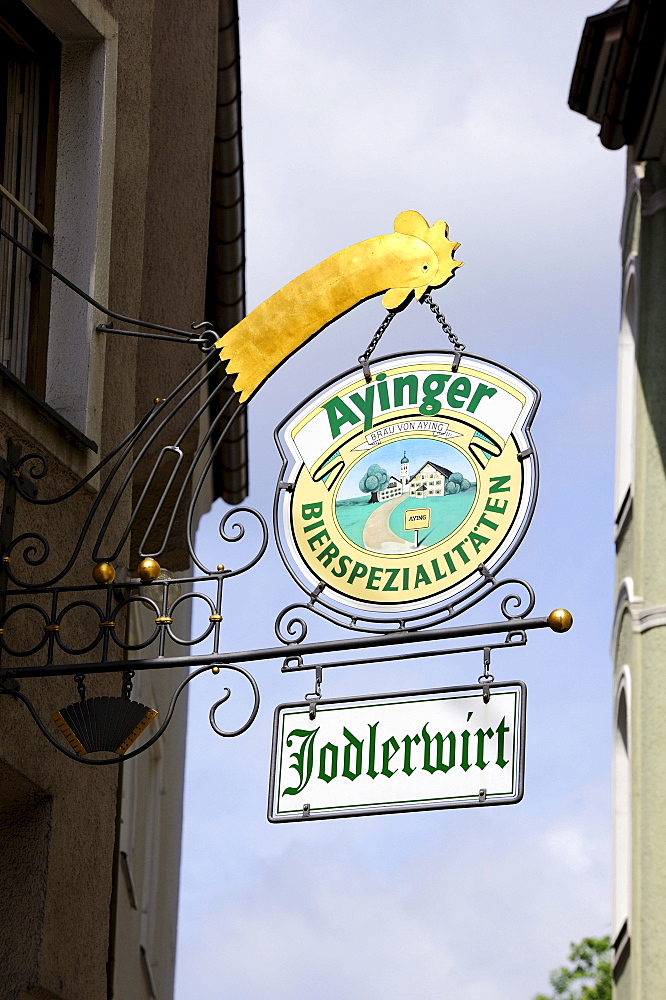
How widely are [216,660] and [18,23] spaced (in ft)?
11.5

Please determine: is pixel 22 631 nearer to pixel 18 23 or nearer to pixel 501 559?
pixel 501 559

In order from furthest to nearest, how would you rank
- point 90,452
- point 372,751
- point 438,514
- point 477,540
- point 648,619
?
point 648,619 < point 90,452 < point 438,514 < point 477,540 < point 372,751

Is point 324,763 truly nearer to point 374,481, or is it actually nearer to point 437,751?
point 437,751

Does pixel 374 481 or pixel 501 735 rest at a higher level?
pixel 374 481

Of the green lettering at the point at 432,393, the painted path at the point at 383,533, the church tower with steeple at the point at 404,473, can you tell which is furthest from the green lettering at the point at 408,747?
the green lettering at the point at 432,393

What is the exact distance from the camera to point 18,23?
25.8ft

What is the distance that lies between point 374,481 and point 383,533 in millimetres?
214

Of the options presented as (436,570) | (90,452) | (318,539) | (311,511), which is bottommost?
(436,570)

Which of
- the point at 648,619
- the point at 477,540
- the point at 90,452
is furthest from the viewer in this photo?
the point at 648,619

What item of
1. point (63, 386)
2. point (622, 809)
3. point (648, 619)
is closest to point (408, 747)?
point (63, 386)

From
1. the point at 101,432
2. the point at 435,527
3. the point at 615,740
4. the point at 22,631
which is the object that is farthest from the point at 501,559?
the point at 615,740

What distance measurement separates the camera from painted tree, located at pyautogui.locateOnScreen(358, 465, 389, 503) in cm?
607

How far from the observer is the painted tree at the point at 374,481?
19.9ft

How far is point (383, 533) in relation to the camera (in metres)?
5.98
